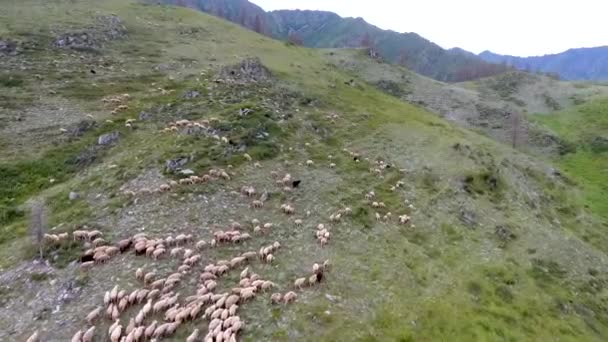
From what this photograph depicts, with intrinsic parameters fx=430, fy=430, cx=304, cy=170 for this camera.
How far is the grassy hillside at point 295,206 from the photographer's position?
20500 mm

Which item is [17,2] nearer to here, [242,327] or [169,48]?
[169,48]

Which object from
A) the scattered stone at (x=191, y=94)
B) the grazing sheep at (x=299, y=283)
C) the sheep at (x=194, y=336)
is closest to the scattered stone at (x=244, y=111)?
the scattered stone at (x=191, y=94)

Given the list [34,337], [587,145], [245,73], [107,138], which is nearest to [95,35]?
[245,73]

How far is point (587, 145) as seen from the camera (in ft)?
271

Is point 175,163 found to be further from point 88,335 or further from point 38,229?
point 88,335

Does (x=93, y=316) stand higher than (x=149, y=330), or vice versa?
(x=149, y=330)

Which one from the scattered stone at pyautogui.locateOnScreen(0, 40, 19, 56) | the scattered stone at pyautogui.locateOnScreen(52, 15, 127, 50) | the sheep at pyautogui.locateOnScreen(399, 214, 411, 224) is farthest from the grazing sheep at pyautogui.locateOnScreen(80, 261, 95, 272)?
the scattered stone at pyautogui.locateOnScreen(52, 15, 127, 50)

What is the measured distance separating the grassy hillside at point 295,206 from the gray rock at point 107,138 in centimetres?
70

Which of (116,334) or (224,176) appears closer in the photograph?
(116,334)

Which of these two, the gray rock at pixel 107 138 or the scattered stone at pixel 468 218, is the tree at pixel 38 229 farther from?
the scattered stone at pixel 468 218

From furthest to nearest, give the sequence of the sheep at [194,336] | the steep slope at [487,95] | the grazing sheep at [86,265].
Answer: the steep slope at [487,95], the grazing sheep at [86,265], the sheep at [194,336]

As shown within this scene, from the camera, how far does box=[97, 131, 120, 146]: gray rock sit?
35.4m

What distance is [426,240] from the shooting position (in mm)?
30000

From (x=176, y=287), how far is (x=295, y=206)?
38.2ft
